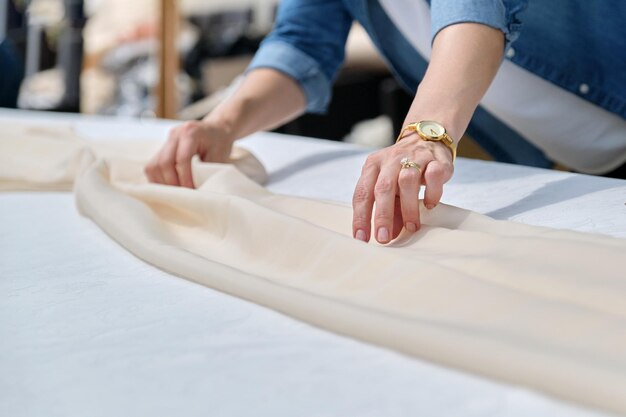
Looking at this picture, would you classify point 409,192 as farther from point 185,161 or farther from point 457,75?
point 185,161

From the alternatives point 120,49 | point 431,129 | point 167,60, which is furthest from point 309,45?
point 120,49

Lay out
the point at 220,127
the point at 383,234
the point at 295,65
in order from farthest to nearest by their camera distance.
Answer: the point at 295,65 < the point at 220,127 < the point at 383,234

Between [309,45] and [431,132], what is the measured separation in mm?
626

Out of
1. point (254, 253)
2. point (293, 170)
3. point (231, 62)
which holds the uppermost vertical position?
point (254, 253)

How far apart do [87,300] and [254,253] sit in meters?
0.14

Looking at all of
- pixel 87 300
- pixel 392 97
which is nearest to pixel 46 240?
pixel 87 300

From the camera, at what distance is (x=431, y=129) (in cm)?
66

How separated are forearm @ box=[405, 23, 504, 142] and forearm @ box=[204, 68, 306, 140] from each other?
0.40 metres

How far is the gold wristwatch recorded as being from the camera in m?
0.65

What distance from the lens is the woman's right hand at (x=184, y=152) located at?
0.92 m

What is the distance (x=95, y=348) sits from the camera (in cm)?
43

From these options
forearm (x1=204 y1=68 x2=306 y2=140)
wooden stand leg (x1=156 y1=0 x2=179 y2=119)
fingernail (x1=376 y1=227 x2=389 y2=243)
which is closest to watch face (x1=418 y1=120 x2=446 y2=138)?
fingernail (x1=376 y1=227 x2=389 y2=243)

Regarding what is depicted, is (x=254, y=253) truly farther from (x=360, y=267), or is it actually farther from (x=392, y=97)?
(x=392, y=97)

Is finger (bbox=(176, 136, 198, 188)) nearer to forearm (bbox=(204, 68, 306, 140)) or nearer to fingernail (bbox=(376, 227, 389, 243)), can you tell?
forearm (bbox=(204, 68, 306, 140))
